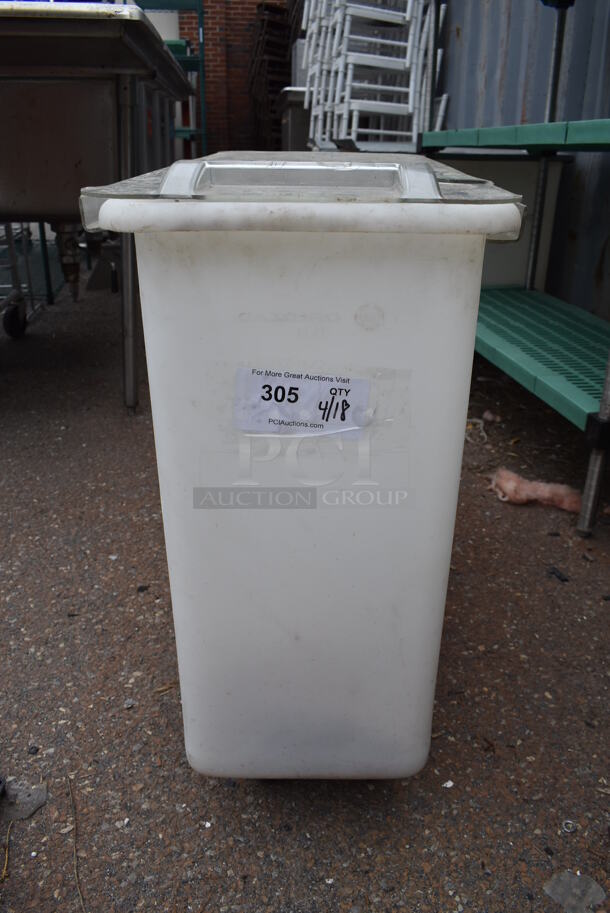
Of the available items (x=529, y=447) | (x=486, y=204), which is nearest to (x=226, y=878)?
(x=486, y=204)

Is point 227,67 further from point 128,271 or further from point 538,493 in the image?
point 538,493

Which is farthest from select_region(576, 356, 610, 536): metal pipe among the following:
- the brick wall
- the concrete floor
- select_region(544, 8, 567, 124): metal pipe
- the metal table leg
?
the brick wall

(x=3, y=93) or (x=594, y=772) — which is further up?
(x=3, y=93)

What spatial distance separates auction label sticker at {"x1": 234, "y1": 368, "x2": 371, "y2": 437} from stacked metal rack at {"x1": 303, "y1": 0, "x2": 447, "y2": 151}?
406cm

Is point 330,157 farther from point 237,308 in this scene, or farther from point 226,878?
point 226,878

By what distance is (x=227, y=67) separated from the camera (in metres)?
11.0

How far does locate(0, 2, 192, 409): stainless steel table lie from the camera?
300 centimetres

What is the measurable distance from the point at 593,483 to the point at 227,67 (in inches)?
417

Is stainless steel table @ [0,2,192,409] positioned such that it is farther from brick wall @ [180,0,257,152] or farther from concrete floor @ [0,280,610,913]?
brick wall @ [180,0,257,152]

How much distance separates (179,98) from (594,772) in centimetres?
476

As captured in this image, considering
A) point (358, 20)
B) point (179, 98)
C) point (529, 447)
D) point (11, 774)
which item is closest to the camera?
point (11, 774)

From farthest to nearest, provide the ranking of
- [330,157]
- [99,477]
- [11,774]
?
[99,477] → [11,774] → [330,157]

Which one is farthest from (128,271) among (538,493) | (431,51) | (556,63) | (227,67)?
(227,67)

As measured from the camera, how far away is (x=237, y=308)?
110 centimetres
